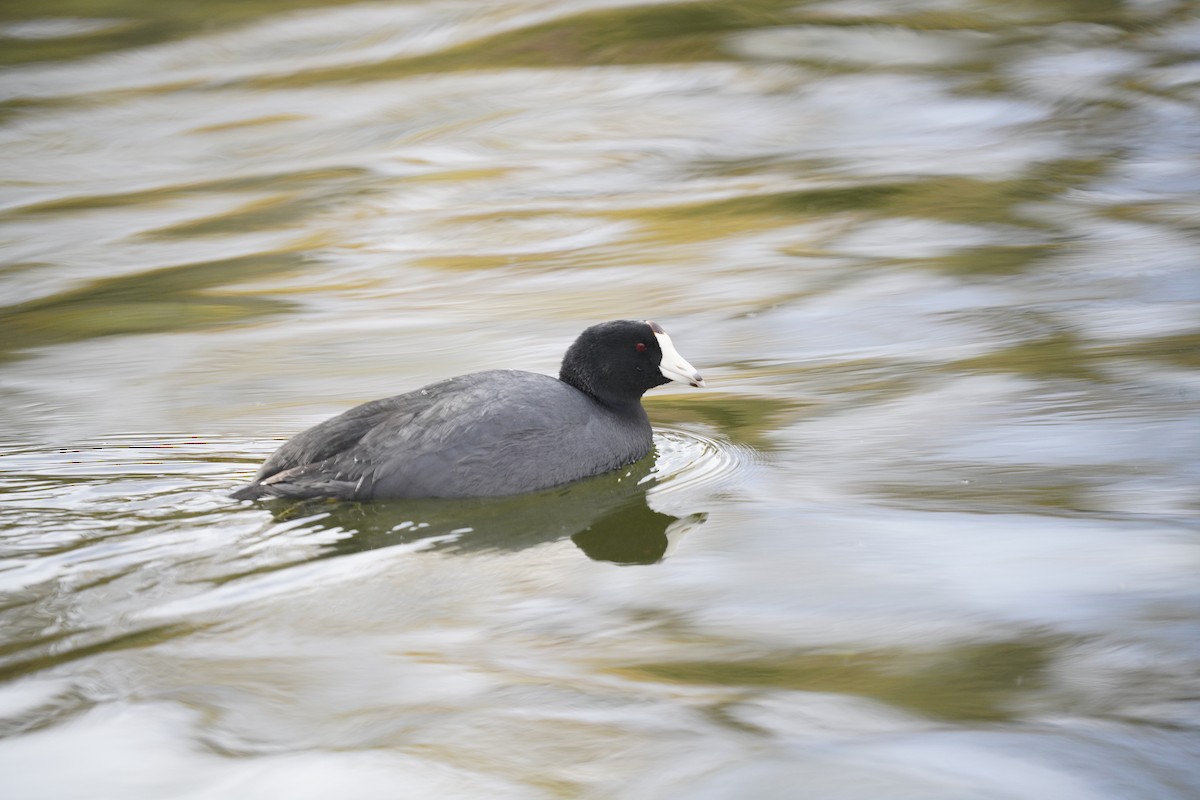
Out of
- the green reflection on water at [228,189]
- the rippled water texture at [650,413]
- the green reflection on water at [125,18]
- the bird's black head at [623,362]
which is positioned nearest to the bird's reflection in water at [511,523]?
the rippled water texture at [650,413]

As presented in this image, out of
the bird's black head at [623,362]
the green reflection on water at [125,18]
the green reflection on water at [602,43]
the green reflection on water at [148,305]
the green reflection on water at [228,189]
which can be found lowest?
the green reflection on water at [148,305]

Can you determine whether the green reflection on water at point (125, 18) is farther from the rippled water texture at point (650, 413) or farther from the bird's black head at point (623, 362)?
the bird's black head at point (623, 362)

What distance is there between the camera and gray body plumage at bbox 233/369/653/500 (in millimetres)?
5020

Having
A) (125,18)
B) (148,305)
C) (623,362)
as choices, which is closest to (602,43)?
(125,18)

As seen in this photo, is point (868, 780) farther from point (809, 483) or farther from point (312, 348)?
point (312, 348)

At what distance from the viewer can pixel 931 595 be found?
13.9ft

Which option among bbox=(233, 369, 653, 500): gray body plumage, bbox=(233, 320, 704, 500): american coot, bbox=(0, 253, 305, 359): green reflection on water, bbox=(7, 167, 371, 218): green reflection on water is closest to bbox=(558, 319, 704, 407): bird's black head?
bbox=(233, 320, 704, 500): american coot

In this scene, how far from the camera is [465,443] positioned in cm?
505

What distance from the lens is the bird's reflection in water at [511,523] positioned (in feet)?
15.6

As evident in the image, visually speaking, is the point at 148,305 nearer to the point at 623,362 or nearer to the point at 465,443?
the point at 623,362

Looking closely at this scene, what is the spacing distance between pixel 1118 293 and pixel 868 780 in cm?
536

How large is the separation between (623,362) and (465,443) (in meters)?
0.88

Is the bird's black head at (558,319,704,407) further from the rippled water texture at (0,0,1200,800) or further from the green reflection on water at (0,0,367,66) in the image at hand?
the green reflection on water at (0,0,367,66)

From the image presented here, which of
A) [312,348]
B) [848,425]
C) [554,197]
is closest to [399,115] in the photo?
[554,197]
